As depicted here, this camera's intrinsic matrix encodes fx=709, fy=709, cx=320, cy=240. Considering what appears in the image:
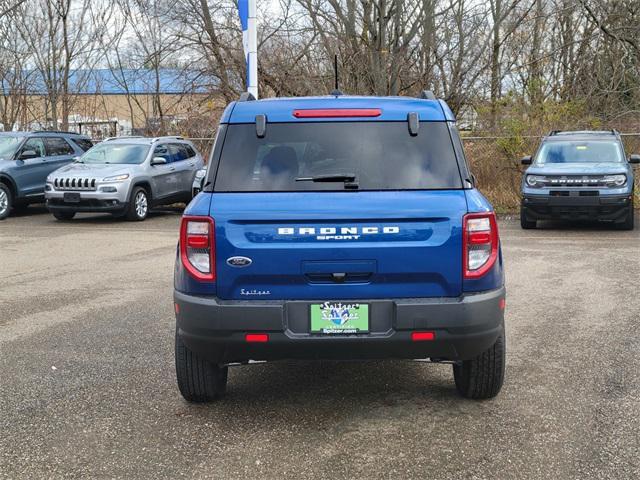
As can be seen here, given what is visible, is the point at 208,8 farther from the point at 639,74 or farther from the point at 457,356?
the point at 457,356

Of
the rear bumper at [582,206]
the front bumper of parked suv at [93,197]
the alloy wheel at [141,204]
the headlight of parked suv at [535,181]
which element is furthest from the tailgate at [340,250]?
the alloy wheel at [141,204]

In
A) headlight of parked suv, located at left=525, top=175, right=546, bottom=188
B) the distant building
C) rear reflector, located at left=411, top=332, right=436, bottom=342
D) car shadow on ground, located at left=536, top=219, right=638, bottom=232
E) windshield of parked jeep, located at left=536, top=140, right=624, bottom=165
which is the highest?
the distant building

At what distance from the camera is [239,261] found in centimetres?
373

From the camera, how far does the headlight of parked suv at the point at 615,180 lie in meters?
12.9

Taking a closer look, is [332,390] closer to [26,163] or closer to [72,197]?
[72,197]

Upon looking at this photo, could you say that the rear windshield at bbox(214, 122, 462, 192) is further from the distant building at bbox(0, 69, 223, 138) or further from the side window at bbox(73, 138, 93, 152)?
the distant building at bbox(0, 69, 223, 138)

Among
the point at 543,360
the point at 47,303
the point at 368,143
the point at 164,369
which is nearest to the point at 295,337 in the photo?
the point at 368,143

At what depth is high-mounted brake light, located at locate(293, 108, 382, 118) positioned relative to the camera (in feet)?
13.4

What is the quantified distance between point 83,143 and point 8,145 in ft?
7.68

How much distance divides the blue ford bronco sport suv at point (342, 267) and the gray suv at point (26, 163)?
43.5ft

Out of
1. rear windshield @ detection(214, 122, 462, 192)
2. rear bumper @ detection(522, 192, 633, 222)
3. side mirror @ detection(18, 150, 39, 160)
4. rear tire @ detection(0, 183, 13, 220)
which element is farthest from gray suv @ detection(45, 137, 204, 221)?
rear windshield @ detection(214, 122, 462, 192)

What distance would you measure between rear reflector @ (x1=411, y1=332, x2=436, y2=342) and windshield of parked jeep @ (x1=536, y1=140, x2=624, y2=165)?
11.0 m

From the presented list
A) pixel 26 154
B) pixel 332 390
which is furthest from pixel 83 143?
pixel 332 390

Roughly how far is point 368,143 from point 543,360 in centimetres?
237
